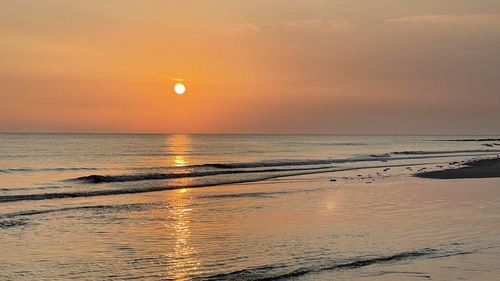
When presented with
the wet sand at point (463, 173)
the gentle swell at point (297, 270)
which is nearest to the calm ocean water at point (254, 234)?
the gentle swell at point (297, 270)

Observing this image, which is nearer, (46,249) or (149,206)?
(46,249)

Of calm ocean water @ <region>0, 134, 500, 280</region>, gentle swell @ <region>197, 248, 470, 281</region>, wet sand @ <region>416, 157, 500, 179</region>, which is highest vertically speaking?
wet sand @ <region>416, 157, 500, 179</region>

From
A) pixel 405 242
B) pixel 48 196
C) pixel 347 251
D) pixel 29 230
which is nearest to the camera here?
pixel 347 251

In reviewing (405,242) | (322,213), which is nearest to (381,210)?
(322,213)

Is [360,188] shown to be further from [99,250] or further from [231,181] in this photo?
[99,250]

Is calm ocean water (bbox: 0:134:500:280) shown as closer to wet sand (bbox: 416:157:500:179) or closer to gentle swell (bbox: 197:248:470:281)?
gentle swell (bbox: 197:248:470:281)

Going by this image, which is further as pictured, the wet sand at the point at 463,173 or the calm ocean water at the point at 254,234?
the wet sand at the point at 463,173

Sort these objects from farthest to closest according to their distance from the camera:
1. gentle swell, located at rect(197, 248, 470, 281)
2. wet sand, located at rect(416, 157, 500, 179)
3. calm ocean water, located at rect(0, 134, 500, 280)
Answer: wet sand, located at rect(416, 157, 500, 179) → calm ocean water, located at rect(0, 134, 500, 280) → gentle swell, located at rect(197, 248, 470, 281)

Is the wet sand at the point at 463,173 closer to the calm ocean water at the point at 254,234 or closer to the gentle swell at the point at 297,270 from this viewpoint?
the calm ocean water at the point at 254,234

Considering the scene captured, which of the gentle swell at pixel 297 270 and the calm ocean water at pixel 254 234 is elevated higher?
the calm ocean water at pixel 254 234

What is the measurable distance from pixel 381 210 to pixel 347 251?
696 cm


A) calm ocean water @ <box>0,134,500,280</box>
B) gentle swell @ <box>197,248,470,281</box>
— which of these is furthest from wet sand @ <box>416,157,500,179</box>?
gentle swell @ <box>197,248,470,281</box>

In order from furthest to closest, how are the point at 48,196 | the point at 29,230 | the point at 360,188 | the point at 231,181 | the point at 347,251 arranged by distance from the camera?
the point at 231,181
the point at 360,188
the point at 48,196
the point at 29,230
the point at 347,251

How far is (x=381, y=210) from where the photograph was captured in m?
18.5
